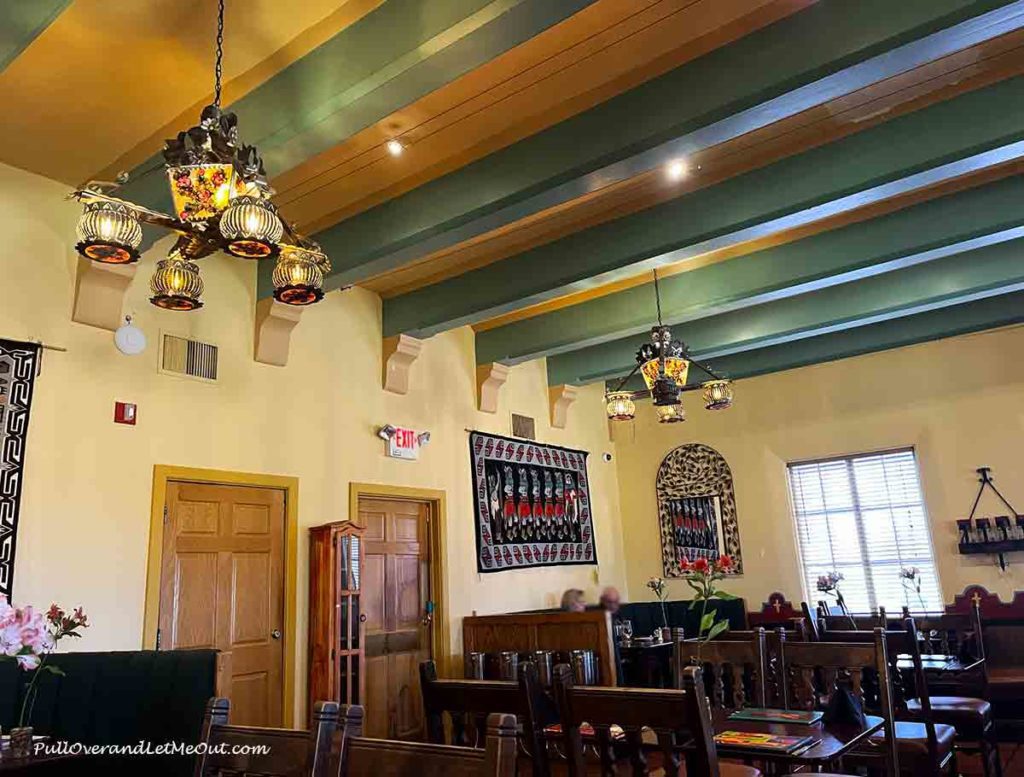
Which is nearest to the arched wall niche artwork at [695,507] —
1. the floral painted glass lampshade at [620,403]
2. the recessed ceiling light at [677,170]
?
the floral painted glass lampshade at [620,403]

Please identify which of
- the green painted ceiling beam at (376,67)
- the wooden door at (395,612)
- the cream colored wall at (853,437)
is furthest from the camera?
the cream colored wall at (853,437)

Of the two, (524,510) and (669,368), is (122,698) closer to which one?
(669,368)

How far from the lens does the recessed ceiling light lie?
434 centimetres

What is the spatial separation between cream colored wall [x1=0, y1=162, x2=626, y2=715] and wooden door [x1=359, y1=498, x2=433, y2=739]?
0.82 ft

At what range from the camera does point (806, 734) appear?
2475 millimetres

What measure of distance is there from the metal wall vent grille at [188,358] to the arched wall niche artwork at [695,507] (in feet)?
16.6

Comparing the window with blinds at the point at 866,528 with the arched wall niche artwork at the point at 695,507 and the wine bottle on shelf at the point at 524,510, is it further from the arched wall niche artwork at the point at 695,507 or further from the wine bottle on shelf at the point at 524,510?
the wine bottle on shelf at the point at 524,510

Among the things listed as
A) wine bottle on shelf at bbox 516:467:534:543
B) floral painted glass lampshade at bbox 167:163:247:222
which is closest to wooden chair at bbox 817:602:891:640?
wine bottle on shelf at bbox 516:467:534:543

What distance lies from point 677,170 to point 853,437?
13.5 ft

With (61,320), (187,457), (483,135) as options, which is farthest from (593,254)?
(61,320)

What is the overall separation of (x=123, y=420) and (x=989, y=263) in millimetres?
5986

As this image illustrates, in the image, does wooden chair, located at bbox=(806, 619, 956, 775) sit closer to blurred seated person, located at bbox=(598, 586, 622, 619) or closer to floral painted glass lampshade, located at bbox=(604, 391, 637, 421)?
floral painted glass lampshade, located at bbox=(604, 391, 637, 421)

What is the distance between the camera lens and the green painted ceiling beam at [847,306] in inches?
218

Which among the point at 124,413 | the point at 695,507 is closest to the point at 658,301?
the point at 695,507
